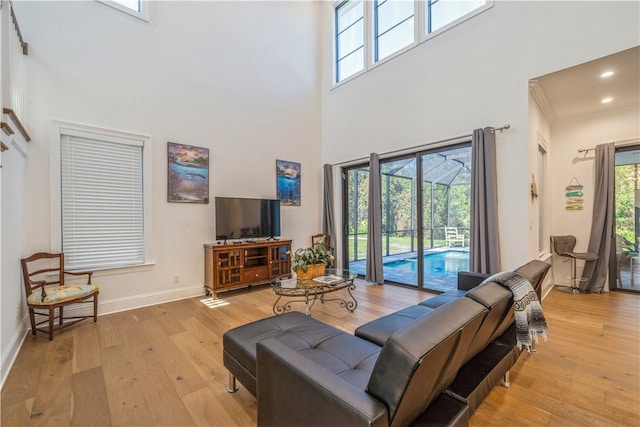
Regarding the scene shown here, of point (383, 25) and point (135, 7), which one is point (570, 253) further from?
point (135, 7)

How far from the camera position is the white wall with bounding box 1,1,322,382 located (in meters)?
3.21

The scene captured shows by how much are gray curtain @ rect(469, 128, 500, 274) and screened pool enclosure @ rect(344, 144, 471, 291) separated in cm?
35

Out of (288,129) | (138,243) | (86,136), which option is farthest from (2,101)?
(288,129)

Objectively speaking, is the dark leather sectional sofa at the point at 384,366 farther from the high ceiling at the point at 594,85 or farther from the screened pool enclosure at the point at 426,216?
the high ceiling at the point at 594,85

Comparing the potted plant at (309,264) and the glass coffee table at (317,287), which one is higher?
the potted plant at (309,264)

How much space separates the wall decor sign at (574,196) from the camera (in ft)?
14.9

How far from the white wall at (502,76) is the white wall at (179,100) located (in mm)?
1808

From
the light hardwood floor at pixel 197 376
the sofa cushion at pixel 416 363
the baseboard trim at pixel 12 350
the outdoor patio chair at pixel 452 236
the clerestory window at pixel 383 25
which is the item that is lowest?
the light hardwood floor at pixel 197 376

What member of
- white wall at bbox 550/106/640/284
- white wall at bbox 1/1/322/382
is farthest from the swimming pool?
white wall at bbox 1/1/322/382

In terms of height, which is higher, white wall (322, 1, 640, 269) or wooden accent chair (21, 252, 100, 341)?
white wall (322, 1, 640, 269)

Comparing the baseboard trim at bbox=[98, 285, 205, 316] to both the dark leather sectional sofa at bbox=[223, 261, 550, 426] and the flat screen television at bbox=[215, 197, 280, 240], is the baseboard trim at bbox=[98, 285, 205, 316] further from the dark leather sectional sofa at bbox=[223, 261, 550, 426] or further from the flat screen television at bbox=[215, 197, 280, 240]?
the dark leather sectional sofa at bbox=[223, 261, 550, 426]

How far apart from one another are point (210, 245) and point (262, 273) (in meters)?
0.96

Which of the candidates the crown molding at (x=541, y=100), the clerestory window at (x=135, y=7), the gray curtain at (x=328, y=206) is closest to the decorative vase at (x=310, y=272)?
the gray curtain at (x=328, y=206)

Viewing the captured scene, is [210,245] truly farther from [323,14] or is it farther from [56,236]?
[323,14]
